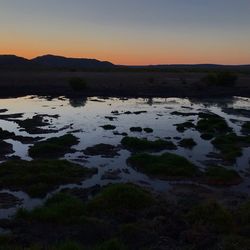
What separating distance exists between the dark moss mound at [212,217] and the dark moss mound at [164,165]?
676 cm

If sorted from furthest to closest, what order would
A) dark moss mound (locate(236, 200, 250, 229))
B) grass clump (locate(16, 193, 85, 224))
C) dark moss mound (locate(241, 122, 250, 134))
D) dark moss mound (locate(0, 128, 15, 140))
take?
dark moss mound (locate(241, 122, 250, 134)), dark moss mound (locate(0, 128, 15, 140)), grass clump (locate(16, 193, 85, 224)), dark moss mound (locate(236, 200, 250, 229))

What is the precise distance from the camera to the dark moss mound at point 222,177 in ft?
69.8

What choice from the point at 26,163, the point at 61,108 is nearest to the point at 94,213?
the point at 26,163

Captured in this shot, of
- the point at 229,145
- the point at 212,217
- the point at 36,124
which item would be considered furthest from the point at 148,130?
the point at 212,217

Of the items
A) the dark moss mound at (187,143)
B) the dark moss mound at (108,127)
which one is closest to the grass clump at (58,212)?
the dark moss mound at (187,143)

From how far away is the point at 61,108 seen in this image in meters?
49.1

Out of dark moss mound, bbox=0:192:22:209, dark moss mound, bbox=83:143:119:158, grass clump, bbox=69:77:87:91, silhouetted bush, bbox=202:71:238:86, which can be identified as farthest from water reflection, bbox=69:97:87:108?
dark moss mound, bbox=0:192:22:209

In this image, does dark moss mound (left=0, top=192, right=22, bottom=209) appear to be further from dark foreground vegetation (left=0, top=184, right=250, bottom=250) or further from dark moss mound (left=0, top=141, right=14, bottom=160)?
dark moss mound (left=0, top=141, right=14, bottom=160)

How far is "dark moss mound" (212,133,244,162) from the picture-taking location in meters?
26.4

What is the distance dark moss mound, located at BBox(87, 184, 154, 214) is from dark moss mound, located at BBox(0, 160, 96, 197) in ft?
10.6

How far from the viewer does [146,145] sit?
28859mm

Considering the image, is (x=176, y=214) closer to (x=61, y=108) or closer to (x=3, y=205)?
(x=3, y=205)

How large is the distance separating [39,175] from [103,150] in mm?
7535

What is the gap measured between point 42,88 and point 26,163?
48668mm
